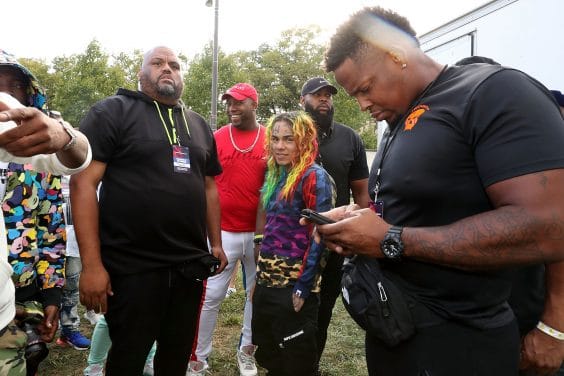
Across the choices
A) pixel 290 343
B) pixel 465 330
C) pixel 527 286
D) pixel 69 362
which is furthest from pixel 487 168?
pixel 69 362

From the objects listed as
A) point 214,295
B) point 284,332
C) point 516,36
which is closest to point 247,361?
point 214,295

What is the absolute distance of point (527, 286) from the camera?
1.66m

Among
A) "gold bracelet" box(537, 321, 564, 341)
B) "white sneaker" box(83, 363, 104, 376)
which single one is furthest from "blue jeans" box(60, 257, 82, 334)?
"gold bracelet" box(537, 321, 564, 341)

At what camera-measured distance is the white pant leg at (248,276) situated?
3.48 metres

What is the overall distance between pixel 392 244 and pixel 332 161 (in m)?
2.10

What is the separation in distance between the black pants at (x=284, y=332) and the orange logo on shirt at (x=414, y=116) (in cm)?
148

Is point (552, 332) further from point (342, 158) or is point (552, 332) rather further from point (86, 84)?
point (86, 84)

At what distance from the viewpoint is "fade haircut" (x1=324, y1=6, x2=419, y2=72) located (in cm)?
161

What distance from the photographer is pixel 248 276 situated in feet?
12.1

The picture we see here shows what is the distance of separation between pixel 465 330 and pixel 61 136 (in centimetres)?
140

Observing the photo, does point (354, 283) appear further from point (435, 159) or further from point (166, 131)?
point (166, 131)

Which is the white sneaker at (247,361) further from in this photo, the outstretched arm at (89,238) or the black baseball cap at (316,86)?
the black baseball cap at (316,86)

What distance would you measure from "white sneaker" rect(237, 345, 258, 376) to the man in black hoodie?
3.01ft

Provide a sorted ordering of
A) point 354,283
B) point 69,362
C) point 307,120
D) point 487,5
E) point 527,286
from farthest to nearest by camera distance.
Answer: point 487,5 < point 69,362 < point 307,120 < point 527,286 < point 354,283
